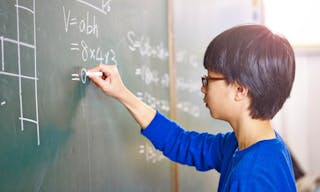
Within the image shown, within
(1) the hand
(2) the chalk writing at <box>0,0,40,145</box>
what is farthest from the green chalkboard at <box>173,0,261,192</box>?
(2) the chalk writing at <box>0,0,40,145</box>

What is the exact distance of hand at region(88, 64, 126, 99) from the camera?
47.9 inches

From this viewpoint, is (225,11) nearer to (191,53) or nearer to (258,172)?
(191,53)

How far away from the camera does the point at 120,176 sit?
1404 mm

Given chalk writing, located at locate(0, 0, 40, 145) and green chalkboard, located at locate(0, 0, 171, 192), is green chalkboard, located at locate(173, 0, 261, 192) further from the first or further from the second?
chalk writing, located at locate(0, 0, 40, 145)

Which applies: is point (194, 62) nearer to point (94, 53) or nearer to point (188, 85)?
point (188, 85)

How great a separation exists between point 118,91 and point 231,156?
368 millimetres

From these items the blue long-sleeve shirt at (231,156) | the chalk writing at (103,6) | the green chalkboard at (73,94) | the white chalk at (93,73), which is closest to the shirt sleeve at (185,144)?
the blue long-sleeve shirt at (231,156)

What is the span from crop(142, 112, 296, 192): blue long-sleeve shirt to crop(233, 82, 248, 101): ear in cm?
12

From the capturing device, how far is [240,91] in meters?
1.12

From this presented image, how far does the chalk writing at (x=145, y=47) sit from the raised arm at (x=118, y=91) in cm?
19

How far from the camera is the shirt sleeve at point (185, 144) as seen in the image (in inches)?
53.3

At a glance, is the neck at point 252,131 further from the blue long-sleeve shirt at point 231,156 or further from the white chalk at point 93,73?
the white chalk at point 93,73

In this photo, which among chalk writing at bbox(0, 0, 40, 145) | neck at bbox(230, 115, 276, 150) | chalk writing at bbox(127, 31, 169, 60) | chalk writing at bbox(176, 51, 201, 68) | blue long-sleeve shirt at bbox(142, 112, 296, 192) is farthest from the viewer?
chalk writing at bbox(176, 51, 201, 68)

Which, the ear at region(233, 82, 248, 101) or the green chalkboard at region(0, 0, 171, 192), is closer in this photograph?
the green chalkboard at region(0, 0, 171, 192)
